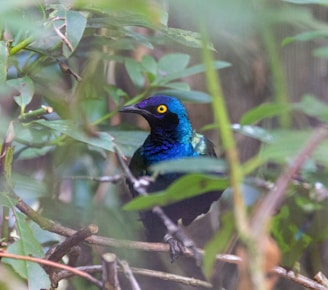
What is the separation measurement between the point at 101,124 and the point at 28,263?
93 centimetres

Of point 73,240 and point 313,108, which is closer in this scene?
point 313,108

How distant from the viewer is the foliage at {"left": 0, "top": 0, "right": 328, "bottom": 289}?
0.71 meters

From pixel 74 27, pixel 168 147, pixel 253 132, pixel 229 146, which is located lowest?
pixel 168 147

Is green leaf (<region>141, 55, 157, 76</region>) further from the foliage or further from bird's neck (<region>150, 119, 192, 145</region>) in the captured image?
bird's neck (<region>150, 119, 192, 145</region>)

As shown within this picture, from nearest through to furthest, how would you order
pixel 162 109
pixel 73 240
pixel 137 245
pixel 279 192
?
pixel 279 192, pixel 73 240, pixel 137 245, pixel 162 109

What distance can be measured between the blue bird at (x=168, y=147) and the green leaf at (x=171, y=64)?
0.14 metres

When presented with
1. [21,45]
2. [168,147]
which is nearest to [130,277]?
[21,45]

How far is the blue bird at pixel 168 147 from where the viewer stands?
A: 91.9 inches

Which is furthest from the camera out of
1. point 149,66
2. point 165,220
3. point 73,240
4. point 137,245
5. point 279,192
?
point 149,66

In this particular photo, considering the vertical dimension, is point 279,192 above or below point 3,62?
above

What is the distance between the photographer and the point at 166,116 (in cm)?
247

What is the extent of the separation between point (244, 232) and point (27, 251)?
2.91ft

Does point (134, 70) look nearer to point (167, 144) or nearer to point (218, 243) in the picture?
point (167, 144)

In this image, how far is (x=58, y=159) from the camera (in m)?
2.19
